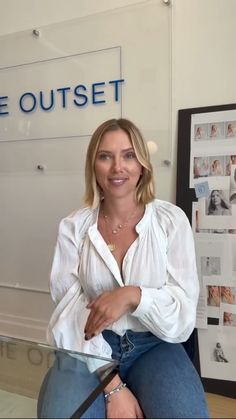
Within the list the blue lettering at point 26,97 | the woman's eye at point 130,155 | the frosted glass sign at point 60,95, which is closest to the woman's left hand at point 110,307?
the woman's eye at point 130,155

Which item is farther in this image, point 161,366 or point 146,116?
point 146,116

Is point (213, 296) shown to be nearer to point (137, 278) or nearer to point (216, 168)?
point (216, 168)

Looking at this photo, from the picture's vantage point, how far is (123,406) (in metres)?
1.04

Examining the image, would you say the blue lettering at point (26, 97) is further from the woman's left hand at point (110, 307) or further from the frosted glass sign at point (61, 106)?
the woman's left hand at point (110, 307)

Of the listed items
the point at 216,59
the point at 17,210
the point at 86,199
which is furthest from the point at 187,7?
the point at 17,210

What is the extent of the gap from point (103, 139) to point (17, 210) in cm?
117

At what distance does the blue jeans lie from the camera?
0.97 meters

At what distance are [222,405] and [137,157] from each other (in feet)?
3.95

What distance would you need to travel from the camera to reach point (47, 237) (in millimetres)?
2213

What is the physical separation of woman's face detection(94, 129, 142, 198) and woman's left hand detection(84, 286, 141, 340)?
1.16 feet

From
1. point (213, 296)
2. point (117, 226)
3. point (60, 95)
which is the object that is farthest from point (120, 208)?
point (60, 95)

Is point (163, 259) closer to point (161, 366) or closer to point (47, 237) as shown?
point (161, 366)

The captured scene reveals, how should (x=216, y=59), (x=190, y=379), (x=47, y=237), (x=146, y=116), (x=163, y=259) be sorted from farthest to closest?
(x=47, y=237), (x=146, y=116), (x=216, y=59), (x=163, y=259), (x=190, y=379)

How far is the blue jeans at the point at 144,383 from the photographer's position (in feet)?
3.19
